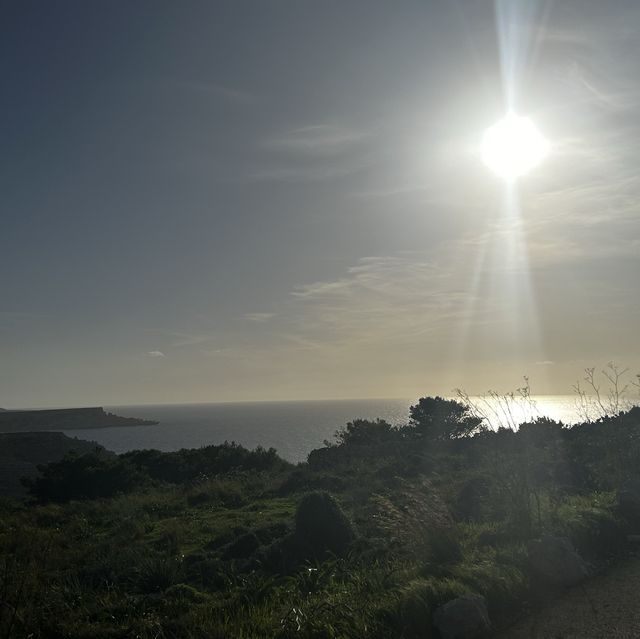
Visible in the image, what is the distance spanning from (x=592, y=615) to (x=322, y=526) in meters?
5.09

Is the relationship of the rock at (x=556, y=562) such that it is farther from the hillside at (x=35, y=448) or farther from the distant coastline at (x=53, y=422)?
the distant coastline at (x=53, y=422)

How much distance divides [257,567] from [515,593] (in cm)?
459

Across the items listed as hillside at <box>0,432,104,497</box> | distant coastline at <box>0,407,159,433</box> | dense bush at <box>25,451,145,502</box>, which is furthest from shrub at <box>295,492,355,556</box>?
distant coastline at <box>0,407,159,433</box>

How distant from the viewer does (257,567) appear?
944cm

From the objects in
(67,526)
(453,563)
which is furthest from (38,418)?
(453,563)

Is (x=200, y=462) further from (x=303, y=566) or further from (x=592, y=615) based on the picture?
(x=592, y=615)

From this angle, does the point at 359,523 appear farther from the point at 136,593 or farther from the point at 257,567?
the point at 136,593

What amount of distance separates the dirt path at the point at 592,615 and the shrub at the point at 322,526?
410 cm

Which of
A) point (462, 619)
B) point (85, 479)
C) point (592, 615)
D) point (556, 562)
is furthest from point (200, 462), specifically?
point (592, 615)

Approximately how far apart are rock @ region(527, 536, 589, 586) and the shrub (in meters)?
3.49

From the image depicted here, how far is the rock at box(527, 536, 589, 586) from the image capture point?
7.05 m

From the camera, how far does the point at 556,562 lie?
7.19 metres

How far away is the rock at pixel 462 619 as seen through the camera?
18.5 ft

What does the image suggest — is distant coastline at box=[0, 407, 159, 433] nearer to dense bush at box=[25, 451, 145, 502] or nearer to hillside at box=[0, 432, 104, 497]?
hillside at box=[0, 432, 104, 497]
